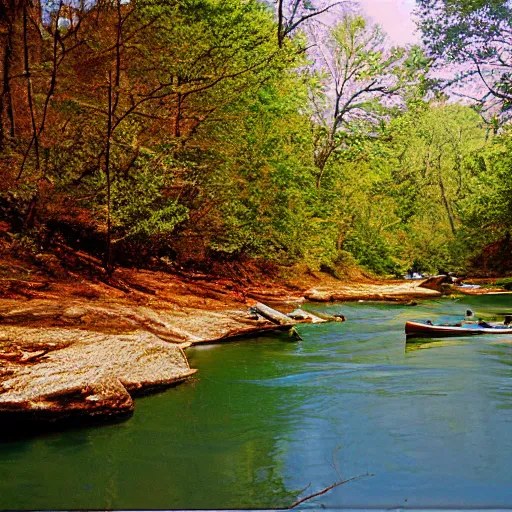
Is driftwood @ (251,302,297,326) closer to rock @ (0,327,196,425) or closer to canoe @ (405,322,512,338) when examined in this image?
canoe @ (405,322,512,338)

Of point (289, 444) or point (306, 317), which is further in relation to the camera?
point (306, 317)

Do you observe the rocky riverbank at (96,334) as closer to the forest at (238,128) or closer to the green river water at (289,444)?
the green river water at (289,444)

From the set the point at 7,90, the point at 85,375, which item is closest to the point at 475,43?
the point at 7,90

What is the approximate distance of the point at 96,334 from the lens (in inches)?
145

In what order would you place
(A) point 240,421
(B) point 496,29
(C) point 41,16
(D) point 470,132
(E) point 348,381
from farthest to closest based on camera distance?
1. (D) point 470,132
2. (B) point 496,29
3. (C) point 41,16
4. (E) point 348,381
5. (A) point 240,421

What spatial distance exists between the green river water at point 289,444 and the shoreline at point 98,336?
0.14 m

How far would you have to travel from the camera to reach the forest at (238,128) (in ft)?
17.7

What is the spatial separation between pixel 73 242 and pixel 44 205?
80cm

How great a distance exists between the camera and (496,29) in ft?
33.6

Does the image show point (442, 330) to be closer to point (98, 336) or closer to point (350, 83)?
point (98, 336)

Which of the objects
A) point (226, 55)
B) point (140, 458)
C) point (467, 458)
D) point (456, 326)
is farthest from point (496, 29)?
point (140, 458)

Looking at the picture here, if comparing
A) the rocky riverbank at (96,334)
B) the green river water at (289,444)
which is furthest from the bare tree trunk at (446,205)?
the green river water at (289,444)

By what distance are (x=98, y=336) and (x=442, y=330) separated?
3382 millimetres

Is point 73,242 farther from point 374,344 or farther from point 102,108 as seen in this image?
point 374,344
